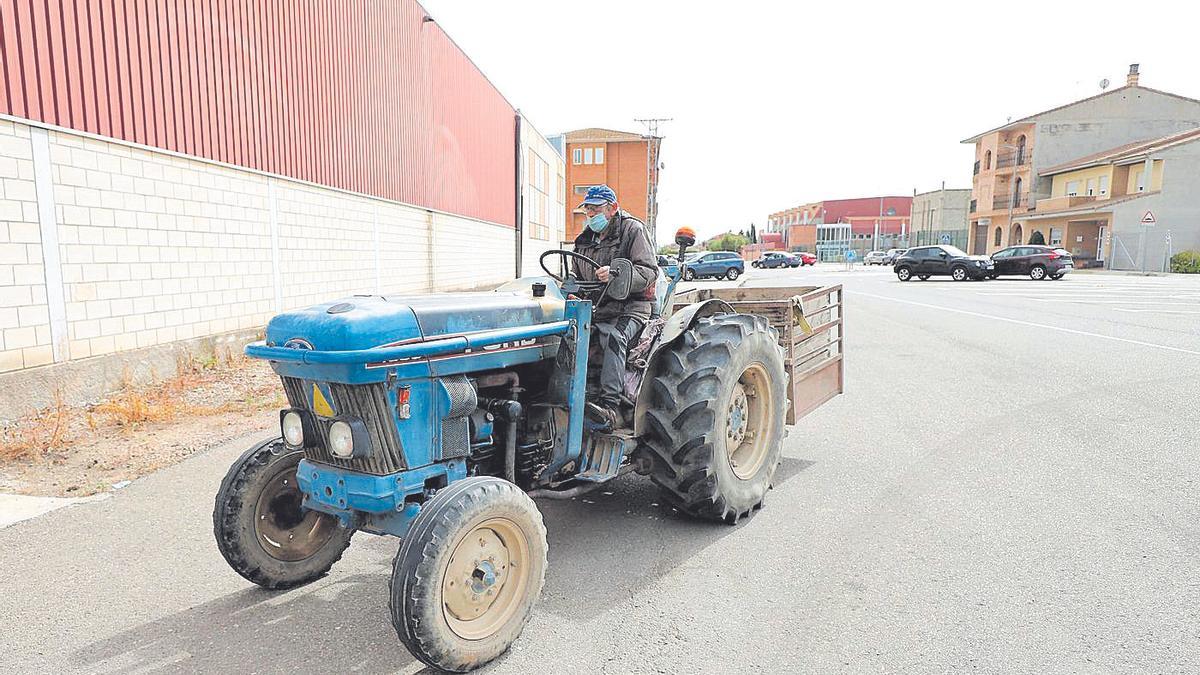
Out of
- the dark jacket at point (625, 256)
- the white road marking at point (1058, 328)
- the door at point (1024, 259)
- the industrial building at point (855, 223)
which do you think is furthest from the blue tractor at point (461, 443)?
the industrial building at point (855, 223)

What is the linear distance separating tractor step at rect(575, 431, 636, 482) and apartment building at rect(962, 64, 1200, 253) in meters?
54.7

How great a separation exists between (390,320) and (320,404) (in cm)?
48

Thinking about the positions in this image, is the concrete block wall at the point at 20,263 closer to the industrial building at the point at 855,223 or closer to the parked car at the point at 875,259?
the parked car at the point at 875,259

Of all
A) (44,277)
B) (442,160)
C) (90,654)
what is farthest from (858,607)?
(442,160)

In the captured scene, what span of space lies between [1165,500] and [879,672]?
119 inches

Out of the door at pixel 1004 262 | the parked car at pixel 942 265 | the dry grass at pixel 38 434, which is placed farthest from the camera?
the door at pixel 1004 262

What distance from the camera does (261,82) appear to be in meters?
9.88

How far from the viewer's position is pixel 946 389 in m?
7.96

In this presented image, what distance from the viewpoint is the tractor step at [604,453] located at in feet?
12.8

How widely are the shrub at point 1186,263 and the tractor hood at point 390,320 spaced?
4168cm

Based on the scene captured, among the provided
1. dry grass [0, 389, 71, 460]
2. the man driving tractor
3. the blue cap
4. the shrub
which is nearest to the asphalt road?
the man driving tractor

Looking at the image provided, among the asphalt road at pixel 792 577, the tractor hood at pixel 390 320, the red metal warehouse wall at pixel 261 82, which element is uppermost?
the red metal warehouse wall at pixel 261 82

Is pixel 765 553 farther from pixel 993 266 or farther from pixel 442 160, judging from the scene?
pixel 993 266

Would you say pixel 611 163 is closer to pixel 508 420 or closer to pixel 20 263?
pixel 20 263
